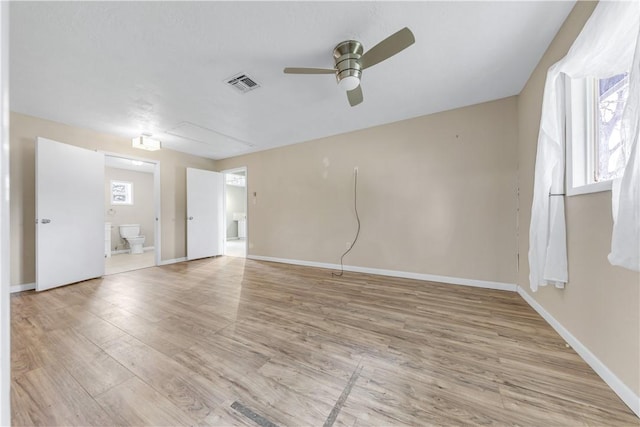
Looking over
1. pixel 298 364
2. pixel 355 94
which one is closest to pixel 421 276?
pixel 298 364

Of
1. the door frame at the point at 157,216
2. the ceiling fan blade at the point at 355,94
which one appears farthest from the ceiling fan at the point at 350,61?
the door frame at the point at 157,216

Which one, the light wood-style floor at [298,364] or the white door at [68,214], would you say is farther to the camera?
the white door at [68,214]

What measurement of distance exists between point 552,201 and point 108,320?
12.7ft

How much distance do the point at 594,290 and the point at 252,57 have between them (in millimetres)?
3023

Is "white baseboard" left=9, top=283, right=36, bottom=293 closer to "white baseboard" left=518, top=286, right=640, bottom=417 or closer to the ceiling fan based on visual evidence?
the ceiling fan

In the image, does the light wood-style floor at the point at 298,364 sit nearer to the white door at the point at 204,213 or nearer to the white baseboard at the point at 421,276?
the white baseboard at the point at 421,276

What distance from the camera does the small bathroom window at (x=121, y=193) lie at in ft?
19.0

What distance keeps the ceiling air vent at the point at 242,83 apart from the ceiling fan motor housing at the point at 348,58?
0.93 meters

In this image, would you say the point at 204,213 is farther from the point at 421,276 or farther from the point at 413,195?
the point at 421,276

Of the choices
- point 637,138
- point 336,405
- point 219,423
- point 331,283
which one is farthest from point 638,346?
point 331,283

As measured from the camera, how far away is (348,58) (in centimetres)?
186

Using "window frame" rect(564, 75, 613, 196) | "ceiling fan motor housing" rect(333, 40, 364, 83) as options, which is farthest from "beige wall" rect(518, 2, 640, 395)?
"ceiling fan motor housing" rect(333, 40, 364, 83)

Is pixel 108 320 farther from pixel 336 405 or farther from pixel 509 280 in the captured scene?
pixel 509 280

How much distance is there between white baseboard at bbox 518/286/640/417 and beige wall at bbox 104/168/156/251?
778cm
